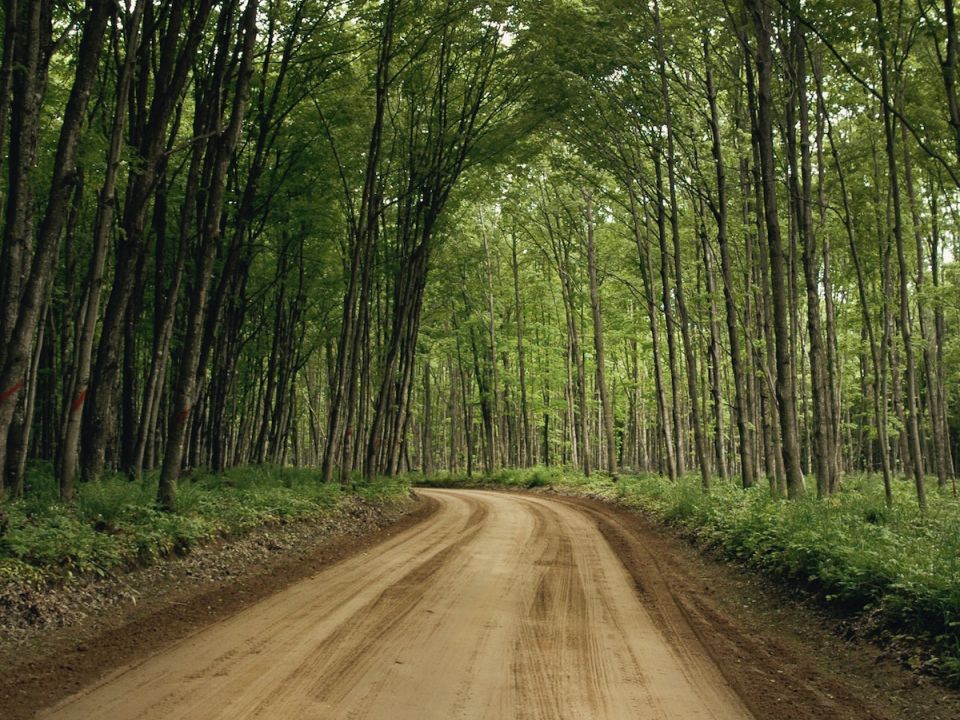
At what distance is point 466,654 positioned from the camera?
18.3 feet

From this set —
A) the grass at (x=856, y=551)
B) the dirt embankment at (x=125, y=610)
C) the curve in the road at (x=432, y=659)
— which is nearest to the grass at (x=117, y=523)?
the dirt embankment at (x=125, y=610)

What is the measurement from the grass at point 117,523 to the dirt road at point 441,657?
1909mm

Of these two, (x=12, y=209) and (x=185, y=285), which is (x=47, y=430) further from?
(x=12, y=209)

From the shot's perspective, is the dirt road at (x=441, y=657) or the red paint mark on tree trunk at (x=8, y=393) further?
the red paint mark on tree trunk at (x=8, y=393)

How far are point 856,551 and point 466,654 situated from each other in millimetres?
4831

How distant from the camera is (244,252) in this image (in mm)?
18500

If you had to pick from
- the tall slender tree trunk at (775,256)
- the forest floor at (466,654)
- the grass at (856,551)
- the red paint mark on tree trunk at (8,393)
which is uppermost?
the tall slender tree trunk at (775,256)

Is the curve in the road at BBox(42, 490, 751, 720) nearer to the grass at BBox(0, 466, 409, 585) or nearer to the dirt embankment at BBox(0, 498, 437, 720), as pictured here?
the dirt embankment at BBox(0, 498, 437, 720)

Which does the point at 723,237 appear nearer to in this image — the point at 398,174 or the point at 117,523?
the point at 398,174

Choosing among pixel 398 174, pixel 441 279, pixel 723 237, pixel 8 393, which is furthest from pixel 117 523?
pixel 441 279

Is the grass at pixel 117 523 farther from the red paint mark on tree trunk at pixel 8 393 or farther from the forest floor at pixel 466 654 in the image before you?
the red paint mark on tree trunk at pixel 8 393

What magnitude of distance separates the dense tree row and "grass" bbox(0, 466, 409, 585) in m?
0.64

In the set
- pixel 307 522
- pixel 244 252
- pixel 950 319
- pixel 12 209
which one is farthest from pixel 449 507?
pixel 950 319

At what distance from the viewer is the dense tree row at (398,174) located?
10.3 meters
